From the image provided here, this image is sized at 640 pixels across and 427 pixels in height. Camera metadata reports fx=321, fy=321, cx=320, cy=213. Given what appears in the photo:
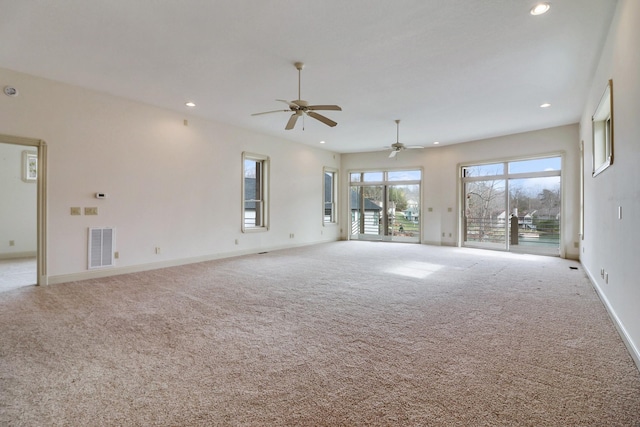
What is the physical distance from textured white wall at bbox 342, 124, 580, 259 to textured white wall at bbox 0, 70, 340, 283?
3907mm

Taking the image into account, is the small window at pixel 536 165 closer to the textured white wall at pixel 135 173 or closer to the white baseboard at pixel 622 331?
the white baseboard at pixel 622 331

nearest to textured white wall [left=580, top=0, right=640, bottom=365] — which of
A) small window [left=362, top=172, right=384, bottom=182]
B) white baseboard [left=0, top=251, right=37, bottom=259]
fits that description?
small window [left=362, top=172, right=384, bottom=182]

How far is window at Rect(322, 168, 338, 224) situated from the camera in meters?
10.3

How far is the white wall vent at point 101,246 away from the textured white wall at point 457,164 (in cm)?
694

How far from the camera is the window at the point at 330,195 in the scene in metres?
10.3

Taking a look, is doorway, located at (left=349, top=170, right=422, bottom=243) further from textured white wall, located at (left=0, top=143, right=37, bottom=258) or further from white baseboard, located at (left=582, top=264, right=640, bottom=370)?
textured white wall, located at (left=0, top=143, right=37, bottom=258)

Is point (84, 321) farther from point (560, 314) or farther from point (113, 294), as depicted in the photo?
point (560, 314)

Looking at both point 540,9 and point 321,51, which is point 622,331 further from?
point 321,51

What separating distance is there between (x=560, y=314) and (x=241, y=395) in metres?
3.32

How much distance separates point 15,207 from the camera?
7.14 m

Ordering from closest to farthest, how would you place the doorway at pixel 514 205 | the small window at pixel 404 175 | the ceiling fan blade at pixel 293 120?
the ceiling fan blade at pixel 293 120
the doorway at pixel 514 205
the small window at pixel 404 175

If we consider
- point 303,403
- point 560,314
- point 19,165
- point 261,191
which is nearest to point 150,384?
point 303,403

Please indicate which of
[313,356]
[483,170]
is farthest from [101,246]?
[483,170]

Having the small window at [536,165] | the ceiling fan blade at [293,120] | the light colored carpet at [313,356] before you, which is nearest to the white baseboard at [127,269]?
the light colored carpet at [313,356]
